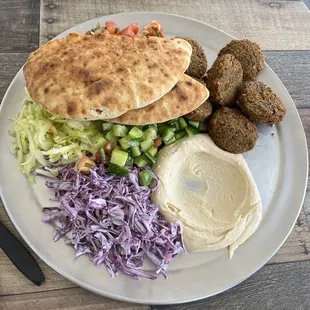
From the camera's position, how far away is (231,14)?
4086 millimetres

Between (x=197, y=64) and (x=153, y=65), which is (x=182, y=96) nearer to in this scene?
(x=153, y=65)

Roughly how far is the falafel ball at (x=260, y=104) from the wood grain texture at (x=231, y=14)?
989 millimetres

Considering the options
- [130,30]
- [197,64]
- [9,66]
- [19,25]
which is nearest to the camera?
[197,64]

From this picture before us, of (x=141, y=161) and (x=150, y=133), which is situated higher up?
(x=150, y=133)

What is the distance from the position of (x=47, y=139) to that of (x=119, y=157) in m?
0.53

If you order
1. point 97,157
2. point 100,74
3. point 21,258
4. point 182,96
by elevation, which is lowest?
point 21,258

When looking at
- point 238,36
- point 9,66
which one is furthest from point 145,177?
point 238,36

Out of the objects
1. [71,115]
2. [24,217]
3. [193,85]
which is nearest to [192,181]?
[193,85]

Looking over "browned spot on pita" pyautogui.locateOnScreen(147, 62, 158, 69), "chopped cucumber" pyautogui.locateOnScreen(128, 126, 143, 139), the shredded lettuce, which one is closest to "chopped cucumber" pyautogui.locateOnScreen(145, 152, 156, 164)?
"chopped cucumber" pyautogui.locateOnScreen(128, 126, 143, 139)

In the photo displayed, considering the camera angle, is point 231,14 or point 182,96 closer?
point 182,96

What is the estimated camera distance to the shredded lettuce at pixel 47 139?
113 inches

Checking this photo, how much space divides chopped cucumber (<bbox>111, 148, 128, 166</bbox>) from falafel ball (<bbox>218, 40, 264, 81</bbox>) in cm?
117

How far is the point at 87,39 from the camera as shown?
115 inches

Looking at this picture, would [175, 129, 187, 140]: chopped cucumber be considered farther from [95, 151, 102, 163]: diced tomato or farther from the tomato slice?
the tomato slice
